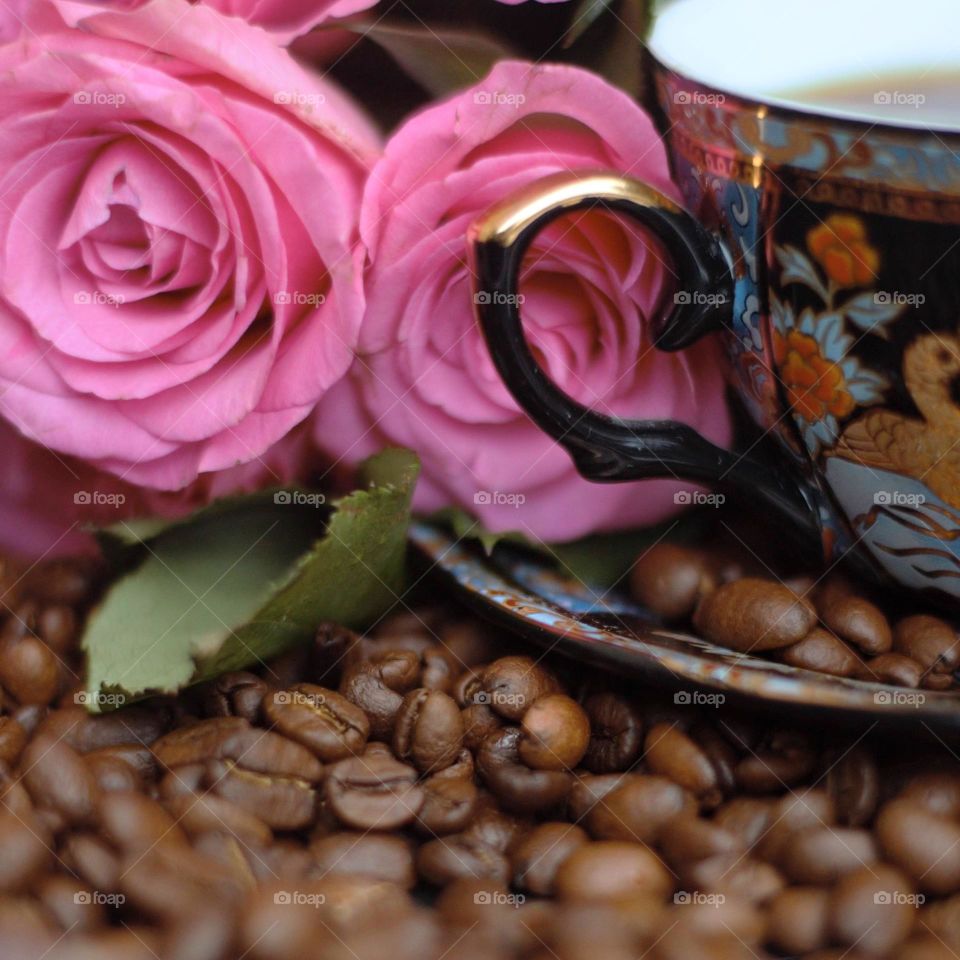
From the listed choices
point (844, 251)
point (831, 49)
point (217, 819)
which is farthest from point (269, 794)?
point (831, 49)

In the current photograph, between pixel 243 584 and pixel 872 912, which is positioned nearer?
pixel 872 912

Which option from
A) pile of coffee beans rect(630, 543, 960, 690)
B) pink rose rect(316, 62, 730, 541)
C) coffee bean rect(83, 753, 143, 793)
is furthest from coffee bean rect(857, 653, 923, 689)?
coffee bean rect(83, 753, 143, 793)

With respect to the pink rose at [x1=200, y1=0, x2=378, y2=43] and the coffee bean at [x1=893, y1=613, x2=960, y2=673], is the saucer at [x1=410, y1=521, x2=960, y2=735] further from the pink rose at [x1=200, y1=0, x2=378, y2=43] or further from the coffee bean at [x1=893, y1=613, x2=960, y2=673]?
the pink rose at [x1=200, y1=0, x2=378, y2=43]

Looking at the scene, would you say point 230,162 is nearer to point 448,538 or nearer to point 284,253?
point 284,253

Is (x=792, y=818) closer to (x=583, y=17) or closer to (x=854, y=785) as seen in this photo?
(x=854, y=785)

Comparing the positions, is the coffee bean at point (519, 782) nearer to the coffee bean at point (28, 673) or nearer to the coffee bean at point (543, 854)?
the coffee bean at point (543, 854)

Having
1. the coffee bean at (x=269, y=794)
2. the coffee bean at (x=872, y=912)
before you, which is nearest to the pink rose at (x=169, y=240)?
the coffee bean at (x=269, y=794)
